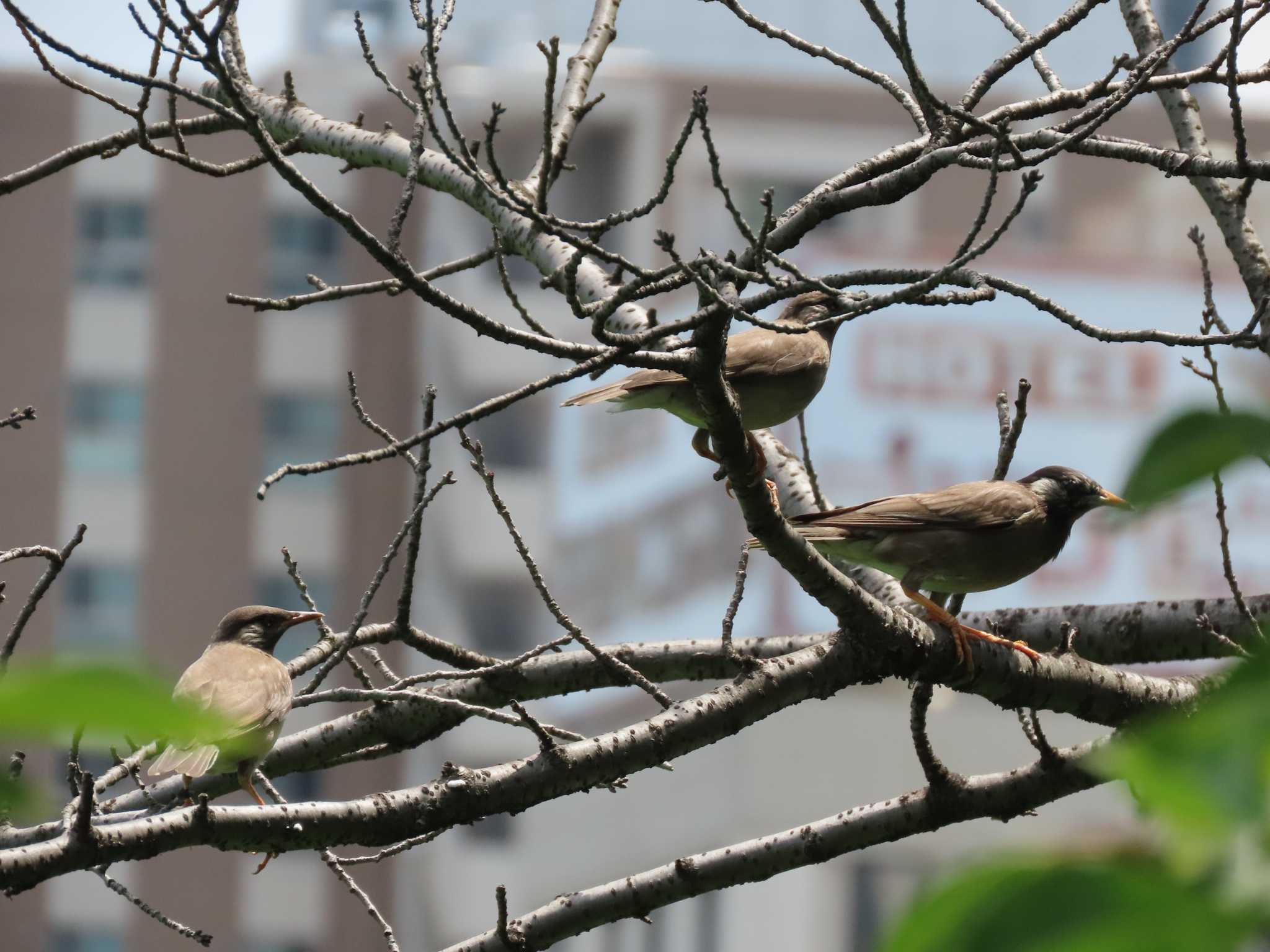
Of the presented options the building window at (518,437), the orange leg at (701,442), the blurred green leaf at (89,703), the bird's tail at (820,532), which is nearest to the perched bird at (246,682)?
the orange leg at (701,442)

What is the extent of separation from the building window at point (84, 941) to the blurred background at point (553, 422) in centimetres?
6

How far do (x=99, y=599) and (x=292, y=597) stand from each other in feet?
17.8

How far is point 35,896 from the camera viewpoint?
35500mm

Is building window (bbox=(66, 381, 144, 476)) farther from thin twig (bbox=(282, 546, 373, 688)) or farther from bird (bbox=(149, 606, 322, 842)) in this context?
thin twig (bbox=(282, 546, 373, 688))

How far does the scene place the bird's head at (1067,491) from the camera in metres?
4.93

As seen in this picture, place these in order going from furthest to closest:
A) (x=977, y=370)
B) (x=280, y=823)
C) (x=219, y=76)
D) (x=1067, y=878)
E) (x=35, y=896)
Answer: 1. (x=35, y=896)
2. (x=977, y=370)
3. (x=280, y=823)
4. (x=219, y=76)
5. (x=1067, y=878)

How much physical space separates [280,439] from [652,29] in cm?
1533

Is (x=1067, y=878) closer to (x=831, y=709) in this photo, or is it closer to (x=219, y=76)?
(x=219, y=76)

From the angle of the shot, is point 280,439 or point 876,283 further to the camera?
point 280,439

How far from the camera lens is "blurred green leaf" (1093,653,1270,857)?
1.73ft

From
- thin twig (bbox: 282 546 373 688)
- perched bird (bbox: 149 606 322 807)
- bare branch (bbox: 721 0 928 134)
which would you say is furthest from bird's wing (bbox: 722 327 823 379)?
perched bird (bbox: 149 606 322 807)

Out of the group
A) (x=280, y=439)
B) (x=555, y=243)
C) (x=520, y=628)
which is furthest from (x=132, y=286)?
(x=555, y=243)

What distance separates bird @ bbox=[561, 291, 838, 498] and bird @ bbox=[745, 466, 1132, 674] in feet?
0.99

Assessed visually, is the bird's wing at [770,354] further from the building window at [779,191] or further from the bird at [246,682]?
the building window at [779,191]
